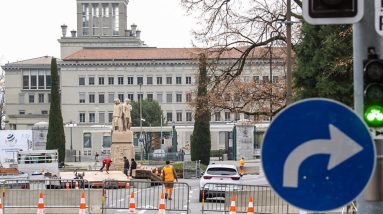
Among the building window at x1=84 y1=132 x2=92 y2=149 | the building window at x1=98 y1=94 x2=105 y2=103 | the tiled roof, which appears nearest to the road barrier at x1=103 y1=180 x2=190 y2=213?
the building window at x1=84 y1=132 x2=92 y2=149

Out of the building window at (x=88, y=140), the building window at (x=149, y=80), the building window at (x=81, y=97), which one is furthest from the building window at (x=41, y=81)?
the building window at (x=88, y=140)

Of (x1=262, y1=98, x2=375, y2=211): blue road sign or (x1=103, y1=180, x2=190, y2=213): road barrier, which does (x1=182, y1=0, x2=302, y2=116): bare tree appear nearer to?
(x1=103, y1=180, x2=190, y2=213): road barrier

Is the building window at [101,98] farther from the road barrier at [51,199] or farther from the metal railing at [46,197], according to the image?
the road barrier at [51,199]

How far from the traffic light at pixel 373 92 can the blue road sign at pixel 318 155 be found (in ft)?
3.71

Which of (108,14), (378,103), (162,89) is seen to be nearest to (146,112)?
(162,89)

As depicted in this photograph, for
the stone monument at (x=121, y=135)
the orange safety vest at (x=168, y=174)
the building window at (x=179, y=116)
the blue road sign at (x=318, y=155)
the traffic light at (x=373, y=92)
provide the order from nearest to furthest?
the blue road sign at (x=318, y=155), the traffic light at (x=373, y=92), the orange safety vest at (x=168, y=174), the stone monument at (x=121, y=135), the building window at (x=179, y=116)

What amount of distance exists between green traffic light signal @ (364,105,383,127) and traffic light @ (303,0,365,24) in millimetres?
772

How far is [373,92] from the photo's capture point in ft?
23.0

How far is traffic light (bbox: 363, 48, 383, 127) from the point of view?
6914 millimetres

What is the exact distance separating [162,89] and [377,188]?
432 feet

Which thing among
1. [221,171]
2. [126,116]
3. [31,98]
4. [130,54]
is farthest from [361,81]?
[31,98]

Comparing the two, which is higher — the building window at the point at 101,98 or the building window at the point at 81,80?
the building window at the point at 81,80

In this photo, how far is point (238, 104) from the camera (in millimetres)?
40375

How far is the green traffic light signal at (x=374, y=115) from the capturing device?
6969mm
